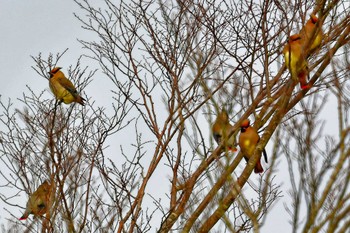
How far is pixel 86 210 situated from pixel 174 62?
2.15 metres

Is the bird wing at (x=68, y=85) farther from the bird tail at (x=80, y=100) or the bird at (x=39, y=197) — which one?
the bird at (x=39, y=197)

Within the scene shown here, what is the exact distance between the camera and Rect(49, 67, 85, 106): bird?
7.71 meters

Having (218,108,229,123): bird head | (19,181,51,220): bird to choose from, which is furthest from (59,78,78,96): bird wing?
(218,108,229,123): bird head

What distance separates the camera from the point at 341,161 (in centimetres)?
288

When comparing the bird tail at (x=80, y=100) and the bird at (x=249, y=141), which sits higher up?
the bird tail at (x=80, y=100)

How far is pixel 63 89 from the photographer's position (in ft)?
29.1

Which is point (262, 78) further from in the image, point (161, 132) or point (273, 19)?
point (161, 132)

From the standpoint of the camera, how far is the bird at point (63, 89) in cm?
771

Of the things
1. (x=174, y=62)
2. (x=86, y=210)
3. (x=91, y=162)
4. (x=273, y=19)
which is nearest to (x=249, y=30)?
(x=273, y=19)

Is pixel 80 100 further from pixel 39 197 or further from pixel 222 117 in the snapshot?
pixel 222 117

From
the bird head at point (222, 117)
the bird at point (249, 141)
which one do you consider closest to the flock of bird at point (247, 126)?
the bird at point (249, 141)

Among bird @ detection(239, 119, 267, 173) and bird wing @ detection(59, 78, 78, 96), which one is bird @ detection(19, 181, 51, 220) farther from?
bird @ detection(239, 119, 267, 173)

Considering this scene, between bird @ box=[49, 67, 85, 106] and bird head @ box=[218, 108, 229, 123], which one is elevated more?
bird @ box=[49, 67, 85, 106]

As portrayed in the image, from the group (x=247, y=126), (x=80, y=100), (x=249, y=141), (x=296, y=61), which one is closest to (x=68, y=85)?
(x=80, y=100)
